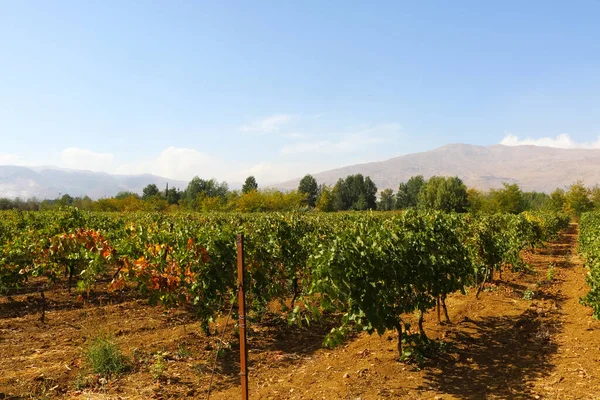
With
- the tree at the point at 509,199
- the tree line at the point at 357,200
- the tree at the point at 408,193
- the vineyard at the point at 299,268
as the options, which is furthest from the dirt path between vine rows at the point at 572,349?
the tree at the point at 408,193

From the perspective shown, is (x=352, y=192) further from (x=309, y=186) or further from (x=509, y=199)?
(x=509, y=199)

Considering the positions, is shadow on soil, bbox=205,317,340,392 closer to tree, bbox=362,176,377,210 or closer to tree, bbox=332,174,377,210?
tree, bbox=332,174,377,210

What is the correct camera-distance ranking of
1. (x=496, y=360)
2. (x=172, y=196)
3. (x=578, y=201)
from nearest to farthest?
(x=496, y=360) → (x=578, y=201) → (x=172, y=196)

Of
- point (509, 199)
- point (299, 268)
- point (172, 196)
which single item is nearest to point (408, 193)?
point (509, 199)

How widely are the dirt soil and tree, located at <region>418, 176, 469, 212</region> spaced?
2604 inches

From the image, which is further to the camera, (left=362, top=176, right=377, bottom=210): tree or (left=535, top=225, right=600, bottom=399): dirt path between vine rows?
(left=362, top=176, right=377, bottom=210): tree

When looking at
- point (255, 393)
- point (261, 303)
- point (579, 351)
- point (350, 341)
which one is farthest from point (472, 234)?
point (255, 393)

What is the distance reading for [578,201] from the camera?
62.9m

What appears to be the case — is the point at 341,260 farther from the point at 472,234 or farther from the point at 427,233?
the point at 472,234

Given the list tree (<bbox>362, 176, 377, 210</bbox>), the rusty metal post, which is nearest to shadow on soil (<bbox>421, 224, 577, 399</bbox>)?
the rusty metal post

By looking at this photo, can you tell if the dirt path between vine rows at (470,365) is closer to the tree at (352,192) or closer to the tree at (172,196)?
the tree at (352,192)

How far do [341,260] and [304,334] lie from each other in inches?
132

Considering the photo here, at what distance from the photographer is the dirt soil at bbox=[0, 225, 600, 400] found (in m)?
5.52

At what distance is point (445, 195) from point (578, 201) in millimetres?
20681
